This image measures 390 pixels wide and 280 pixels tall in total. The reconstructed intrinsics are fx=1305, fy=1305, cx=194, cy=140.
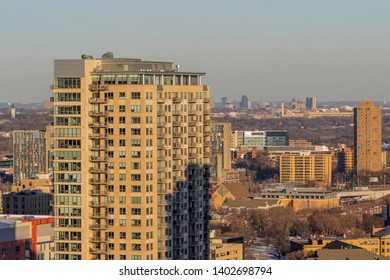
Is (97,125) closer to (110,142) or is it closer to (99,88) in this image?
(110,142)

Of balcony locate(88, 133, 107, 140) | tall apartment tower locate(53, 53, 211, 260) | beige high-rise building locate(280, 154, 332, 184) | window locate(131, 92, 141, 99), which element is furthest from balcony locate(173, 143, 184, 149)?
beige high-rise building locate(280, 154, 332, 184)

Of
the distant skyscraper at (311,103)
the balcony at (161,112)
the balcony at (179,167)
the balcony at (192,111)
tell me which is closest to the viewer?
the balcony at (161,112)

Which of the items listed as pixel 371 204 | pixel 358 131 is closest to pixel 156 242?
pixel 371 204

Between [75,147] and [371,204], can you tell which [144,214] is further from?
[371,204]

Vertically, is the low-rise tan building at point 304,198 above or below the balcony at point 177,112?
below

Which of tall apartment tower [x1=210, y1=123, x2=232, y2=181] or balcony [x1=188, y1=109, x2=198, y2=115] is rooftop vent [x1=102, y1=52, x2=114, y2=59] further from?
tall apartment tower [x1=210, y1=123, x2=232, y2=181]

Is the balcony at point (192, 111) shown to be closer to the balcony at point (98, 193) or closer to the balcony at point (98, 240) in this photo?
the balcony at point (98, 193)

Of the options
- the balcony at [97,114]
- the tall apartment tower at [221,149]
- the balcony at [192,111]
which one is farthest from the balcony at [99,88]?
the tall apartment tower at [221,149]
